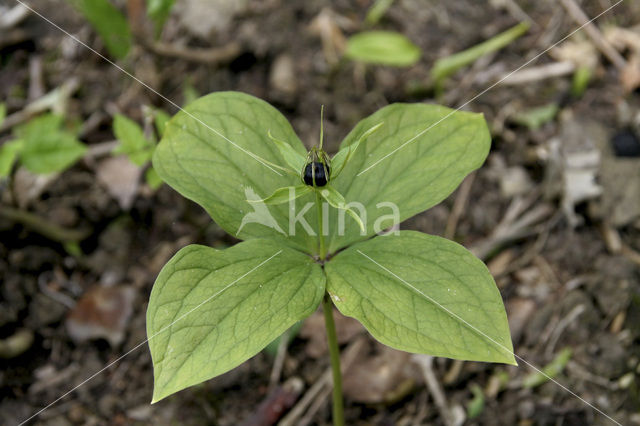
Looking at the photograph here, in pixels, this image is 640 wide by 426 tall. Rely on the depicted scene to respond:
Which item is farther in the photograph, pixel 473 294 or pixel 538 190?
pixel 538 190

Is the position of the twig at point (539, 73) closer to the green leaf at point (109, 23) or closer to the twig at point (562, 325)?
Answer: the twig at point (562, 325)

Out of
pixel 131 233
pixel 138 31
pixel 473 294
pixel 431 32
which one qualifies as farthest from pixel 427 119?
pixel 138 31

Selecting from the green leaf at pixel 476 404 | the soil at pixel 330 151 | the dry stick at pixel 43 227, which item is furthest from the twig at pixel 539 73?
the dry stick at pixel 43 227

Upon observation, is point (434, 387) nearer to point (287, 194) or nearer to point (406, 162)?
point (406, 162)

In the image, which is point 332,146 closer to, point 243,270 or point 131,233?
point 131,233

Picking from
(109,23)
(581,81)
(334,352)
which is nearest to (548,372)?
(334,352)

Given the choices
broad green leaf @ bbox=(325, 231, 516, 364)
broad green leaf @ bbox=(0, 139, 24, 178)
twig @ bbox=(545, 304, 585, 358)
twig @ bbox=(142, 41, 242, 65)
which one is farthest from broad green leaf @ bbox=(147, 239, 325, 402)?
twig @ bbox=(142, 41, 242, 65)
